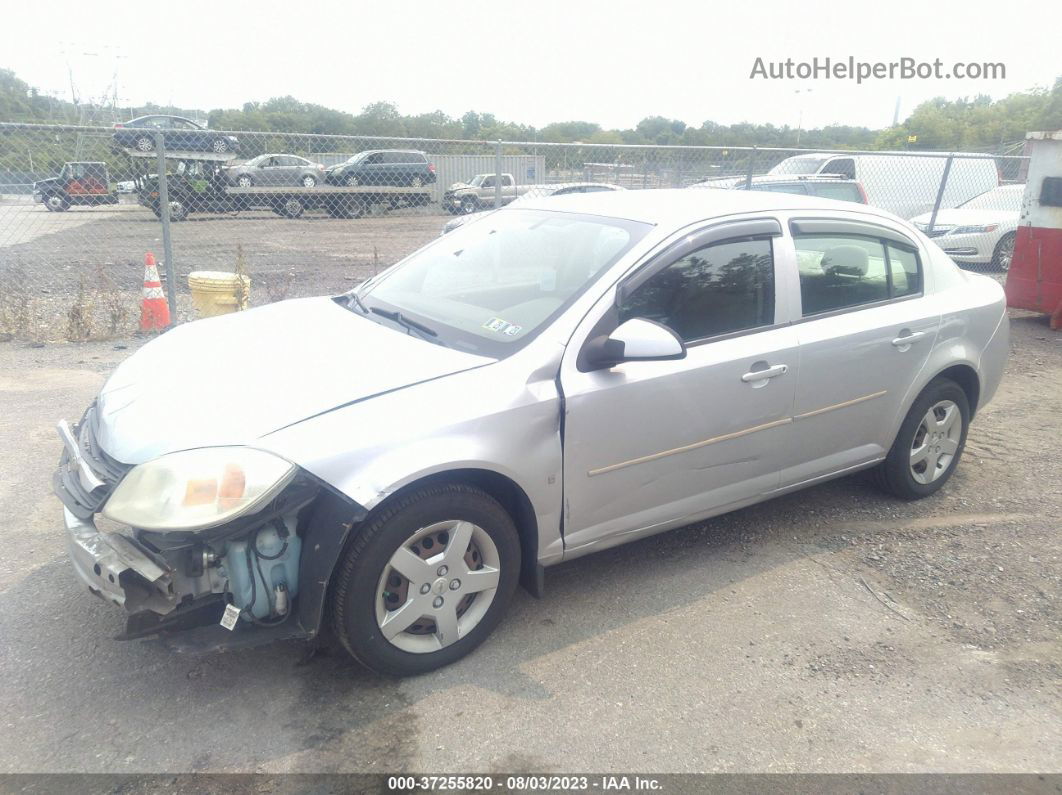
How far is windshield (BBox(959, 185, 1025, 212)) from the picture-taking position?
1358 centimetres

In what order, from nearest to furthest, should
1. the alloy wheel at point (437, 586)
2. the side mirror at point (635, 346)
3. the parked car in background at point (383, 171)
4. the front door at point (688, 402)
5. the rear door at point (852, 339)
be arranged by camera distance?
the alloy wheel at point (437, 586) → the side mirror at point (635, 346) → the front door at point (688, 402) → the rear door at point (852, 339) → the parked car in background at point (383, 171)

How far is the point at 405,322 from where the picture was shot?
3619 millimetres

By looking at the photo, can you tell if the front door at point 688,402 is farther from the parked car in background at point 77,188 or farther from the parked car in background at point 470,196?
the parked car in background at point 470,196

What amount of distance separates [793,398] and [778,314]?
1.30ft

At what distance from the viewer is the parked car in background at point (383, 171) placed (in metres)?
13.0

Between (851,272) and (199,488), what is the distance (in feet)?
10.6

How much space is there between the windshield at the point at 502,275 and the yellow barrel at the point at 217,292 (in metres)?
4.15

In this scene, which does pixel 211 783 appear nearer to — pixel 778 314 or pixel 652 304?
pixel 652 304

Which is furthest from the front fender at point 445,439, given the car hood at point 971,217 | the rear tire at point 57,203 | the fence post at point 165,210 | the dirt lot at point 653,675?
the car hood at point 971,217

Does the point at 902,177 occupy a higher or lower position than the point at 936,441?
higher

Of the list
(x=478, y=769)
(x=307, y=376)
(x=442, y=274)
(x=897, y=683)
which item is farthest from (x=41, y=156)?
(x=897, y=683)

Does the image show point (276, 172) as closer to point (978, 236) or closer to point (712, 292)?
point (712, 292)

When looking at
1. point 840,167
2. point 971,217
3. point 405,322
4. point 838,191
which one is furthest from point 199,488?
point 840,167

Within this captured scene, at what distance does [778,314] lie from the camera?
384cm
